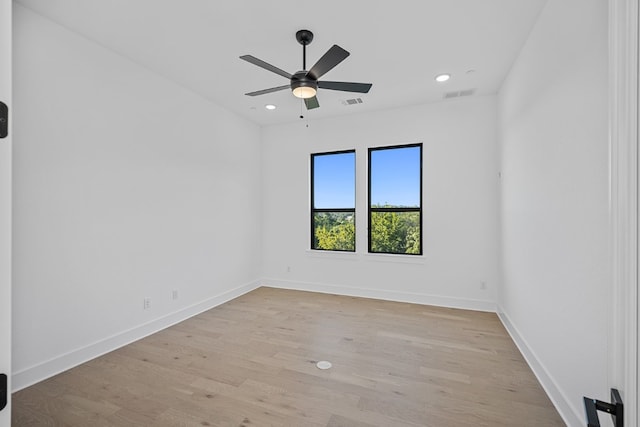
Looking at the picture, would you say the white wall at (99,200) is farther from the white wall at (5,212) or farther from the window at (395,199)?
the window at (395,199)

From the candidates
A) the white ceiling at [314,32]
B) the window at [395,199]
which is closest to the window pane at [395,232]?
the window at [395,199]

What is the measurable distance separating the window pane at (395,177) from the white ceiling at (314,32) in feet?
3.70

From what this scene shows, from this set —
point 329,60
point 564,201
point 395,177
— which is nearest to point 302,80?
point 329,60

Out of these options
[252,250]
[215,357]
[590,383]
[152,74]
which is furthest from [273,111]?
[590,383]

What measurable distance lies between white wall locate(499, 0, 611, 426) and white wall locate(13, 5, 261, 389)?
3.57 m

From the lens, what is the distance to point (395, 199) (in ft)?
15.3

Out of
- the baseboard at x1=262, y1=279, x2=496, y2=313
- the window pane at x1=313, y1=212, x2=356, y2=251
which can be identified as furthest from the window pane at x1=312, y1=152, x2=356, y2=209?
the baseboard at x1=262, y1=279, x2=496, y2=313

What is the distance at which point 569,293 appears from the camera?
1888 millimetres

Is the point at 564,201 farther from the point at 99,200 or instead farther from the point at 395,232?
the point at 99,200

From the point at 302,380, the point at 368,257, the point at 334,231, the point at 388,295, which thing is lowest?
the point at 302,380

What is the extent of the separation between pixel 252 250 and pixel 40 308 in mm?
2978

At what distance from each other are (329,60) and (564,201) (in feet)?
6.19

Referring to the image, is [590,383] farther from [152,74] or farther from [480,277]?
[152,74]

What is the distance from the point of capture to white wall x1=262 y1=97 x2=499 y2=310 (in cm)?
408
